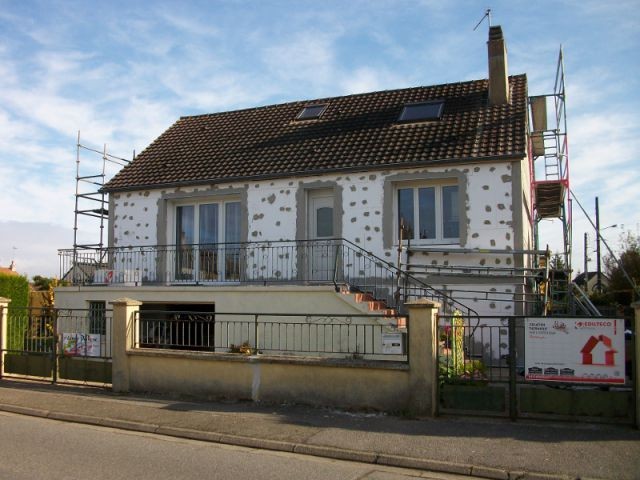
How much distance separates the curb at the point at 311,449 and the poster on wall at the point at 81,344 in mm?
3138

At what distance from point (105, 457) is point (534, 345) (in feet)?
18.7

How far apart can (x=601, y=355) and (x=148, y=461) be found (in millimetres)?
5888

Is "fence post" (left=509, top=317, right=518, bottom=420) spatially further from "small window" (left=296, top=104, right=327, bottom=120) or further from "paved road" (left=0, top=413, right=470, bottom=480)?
"small window" (left=296, top=104, right=327, bottom=120)

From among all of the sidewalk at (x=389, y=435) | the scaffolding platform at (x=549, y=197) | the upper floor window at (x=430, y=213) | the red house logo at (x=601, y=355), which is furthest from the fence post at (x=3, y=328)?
the scaffolding platform at (x=549, y=197)

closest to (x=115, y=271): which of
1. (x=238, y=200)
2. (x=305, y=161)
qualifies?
(x=238, y=200)

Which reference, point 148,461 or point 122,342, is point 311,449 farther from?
point 122,342

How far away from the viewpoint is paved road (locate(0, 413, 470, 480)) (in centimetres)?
663

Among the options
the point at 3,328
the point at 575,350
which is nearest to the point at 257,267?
the point at 3,328

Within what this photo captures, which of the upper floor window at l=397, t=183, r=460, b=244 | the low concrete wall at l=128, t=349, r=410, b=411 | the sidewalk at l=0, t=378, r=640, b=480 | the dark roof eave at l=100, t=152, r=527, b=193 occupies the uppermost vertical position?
the dark roof eave at l=100, t=152, r=527, b=193

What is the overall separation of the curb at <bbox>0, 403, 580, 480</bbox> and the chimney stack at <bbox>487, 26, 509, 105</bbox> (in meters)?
11.2

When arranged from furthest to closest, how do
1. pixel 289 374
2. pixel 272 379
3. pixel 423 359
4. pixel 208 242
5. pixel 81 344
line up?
pixel 208 242
pixel 81 344
pixel 272 379
pixel 289 374
pixel 423 359

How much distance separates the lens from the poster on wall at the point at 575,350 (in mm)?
8406

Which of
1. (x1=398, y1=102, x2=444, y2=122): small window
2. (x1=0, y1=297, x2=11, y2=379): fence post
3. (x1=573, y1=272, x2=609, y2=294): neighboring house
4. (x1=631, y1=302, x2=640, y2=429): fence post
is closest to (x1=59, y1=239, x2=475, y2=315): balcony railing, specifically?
(x1=0, y1=297, x2=11, y2=379): fence post

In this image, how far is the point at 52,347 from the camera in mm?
12648
